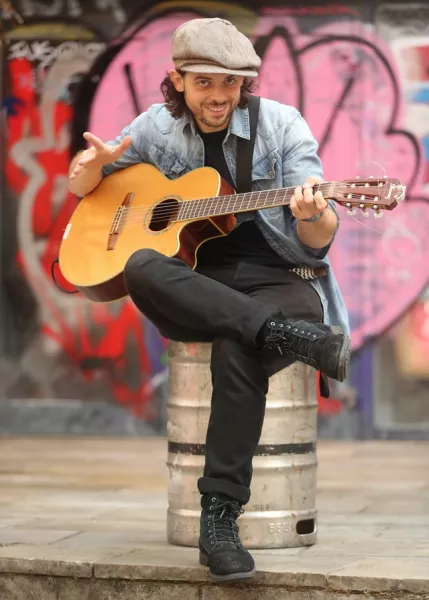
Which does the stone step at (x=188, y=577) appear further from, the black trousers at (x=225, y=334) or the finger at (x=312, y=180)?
the finger at (x=312, y=180)

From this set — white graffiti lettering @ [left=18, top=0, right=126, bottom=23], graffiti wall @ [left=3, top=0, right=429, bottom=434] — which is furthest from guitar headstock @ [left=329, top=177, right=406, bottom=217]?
white graffiti lettering @ [left=18, top=0, right=126, bottom=23]

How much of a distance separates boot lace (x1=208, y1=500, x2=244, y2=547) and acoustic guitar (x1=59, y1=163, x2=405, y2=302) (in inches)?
34.0

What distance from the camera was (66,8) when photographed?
8055 mm

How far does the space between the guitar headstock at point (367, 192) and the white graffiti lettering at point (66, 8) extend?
185 inches

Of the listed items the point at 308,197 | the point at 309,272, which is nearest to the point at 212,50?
the point at 308,197

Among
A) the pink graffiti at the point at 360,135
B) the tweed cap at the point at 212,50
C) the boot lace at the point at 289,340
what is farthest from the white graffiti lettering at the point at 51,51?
the boot lace at the point at 289,340

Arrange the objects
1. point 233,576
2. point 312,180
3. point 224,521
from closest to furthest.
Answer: point 233,576
point 224,521
point 312,180

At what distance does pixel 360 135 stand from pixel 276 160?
3845 mm

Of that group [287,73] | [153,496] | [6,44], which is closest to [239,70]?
[153,496]

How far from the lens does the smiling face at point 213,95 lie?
4.02 metres

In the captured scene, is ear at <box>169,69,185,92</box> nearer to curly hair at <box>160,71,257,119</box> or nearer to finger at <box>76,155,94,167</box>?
curly hair at <box>160,71,257,119</box>

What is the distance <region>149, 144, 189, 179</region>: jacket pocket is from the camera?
13.8 feet

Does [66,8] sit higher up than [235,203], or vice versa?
[66,8]

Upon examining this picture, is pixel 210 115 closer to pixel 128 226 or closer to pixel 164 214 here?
pixel 164 214
